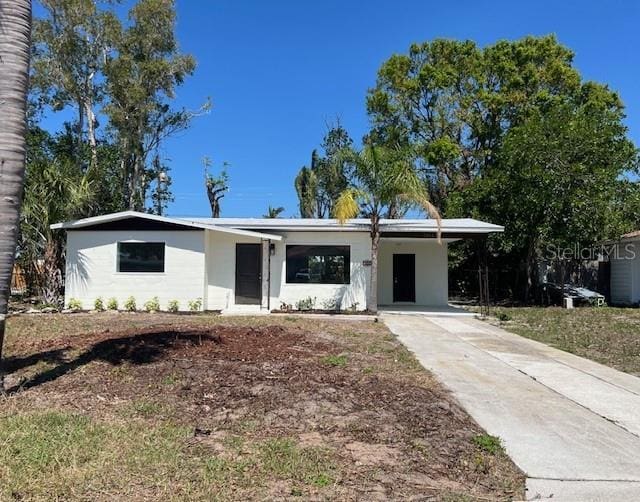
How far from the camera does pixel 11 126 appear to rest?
545 centimetres

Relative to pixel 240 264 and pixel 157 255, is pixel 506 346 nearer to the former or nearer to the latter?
pixel 240 264

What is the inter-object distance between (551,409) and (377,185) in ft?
34.3

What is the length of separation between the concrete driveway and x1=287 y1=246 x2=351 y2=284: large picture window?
6223 millimetres

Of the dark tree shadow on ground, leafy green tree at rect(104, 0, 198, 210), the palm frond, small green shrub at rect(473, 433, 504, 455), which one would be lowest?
small green shrub at rect(473, 433, 504, 455)

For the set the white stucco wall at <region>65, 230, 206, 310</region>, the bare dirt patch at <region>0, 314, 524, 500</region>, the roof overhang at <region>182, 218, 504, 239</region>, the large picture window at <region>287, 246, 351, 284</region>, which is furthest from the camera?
the large picture window at <region>287, 246, 351, 284</region>

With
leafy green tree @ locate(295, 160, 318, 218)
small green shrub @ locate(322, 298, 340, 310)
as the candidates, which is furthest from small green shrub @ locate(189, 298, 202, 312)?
leafy green tree @ locate(295, 160, 318, 218)

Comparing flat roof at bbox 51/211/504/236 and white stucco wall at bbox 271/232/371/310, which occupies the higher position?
flat roof at bbox 51/211/504/236

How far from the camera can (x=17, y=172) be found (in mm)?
5457

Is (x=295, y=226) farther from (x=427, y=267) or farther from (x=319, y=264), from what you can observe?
(x=427, y=267)

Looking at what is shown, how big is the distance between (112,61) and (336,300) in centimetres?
1716

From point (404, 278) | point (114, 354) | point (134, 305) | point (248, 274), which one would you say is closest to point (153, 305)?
point (134, 305)

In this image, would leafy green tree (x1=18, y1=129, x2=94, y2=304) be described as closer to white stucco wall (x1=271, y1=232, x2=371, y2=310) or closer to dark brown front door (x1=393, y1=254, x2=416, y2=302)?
white stucco wall (x1=271, y1=232, x2=371, y2=310)

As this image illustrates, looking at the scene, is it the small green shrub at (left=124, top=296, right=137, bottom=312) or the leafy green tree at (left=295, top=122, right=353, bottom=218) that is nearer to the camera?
the small green shrub at (left=124, top=296, right=137, bottom=312)

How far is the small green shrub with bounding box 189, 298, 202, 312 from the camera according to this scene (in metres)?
15.7
